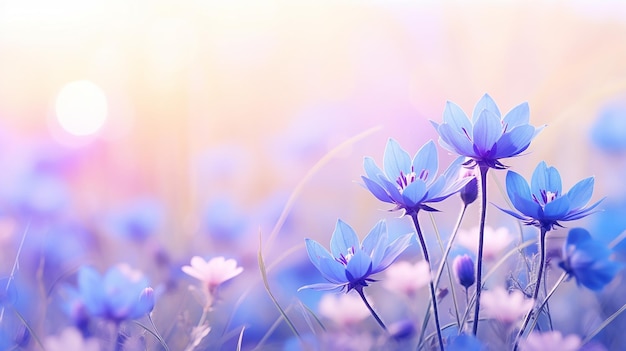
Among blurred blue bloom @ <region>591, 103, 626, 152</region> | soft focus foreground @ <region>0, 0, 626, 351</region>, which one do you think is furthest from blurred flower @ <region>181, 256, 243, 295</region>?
blurred blue bloom @ <region>591, 103, 626, 152</region>

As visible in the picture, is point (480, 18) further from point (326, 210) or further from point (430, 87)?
point (326, 210)

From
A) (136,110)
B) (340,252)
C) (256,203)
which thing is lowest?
(256,203)

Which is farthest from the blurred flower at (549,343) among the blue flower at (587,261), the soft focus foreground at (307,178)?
the blue flower at (587,261)

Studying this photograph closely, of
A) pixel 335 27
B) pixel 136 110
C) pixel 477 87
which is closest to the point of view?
pixel 136 110

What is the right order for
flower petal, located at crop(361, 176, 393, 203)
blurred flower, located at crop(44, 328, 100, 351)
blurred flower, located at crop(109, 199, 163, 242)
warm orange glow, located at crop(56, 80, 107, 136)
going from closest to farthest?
blurred flower, located at crop(44, 328, 100, 351)
flower petal, located at crop(361, 176, 393, 203)
blurred flower, located at crop(109, 199, 163, 242)
warm orange glow, located at crop(56, 80, 107, 136)

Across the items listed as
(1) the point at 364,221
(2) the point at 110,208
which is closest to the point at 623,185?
(1) the point at 364,221

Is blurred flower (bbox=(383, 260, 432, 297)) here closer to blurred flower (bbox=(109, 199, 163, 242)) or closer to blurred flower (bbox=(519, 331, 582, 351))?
blurred flower (bbox=(519, 331, 582, 351))

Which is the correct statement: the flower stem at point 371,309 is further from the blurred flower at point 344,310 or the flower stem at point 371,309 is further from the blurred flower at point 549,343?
the blurred flower at point 549,343
